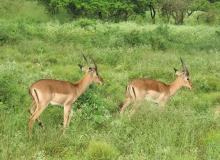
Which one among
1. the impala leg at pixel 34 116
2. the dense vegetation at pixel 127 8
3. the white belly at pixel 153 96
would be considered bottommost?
the dense vegetation at pixel 127 8

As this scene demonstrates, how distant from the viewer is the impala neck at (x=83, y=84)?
967cm

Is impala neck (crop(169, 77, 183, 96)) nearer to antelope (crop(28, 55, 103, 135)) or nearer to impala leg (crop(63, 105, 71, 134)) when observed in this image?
antelope (crop(28, 55, 103, 135))

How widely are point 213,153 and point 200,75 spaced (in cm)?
825

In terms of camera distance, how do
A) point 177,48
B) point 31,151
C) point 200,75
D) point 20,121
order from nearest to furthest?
point 31,151
point 20,121
point 200,75
point 177,48

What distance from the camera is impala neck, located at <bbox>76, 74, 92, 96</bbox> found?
967 cm

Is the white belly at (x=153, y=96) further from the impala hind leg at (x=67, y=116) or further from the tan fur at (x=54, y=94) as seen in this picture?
the impala hind leg at (x=67, y=116)

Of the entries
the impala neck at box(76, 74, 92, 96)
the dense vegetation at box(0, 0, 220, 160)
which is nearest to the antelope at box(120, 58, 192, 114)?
the dense vegetation at box(0, 0, 220, 160)

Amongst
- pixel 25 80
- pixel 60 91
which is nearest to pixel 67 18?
pixel 25 80

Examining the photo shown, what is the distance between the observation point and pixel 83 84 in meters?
9.82

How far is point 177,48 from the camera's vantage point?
2339cm

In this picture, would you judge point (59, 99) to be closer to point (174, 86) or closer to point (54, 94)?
point (54, 94)

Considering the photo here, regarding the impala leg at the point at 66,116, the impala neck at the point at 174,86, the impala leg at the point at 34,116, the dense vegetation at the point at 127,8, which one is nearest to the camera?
the impala leg at the point at 34,116

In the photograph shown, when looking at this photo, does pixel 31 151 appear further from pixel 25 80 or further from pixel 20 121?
pixel 25 80

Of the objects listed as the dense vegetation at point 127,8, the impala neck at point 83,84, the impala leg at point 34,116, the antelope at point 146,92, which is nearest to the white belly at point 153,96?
the antelope at point 146,92
